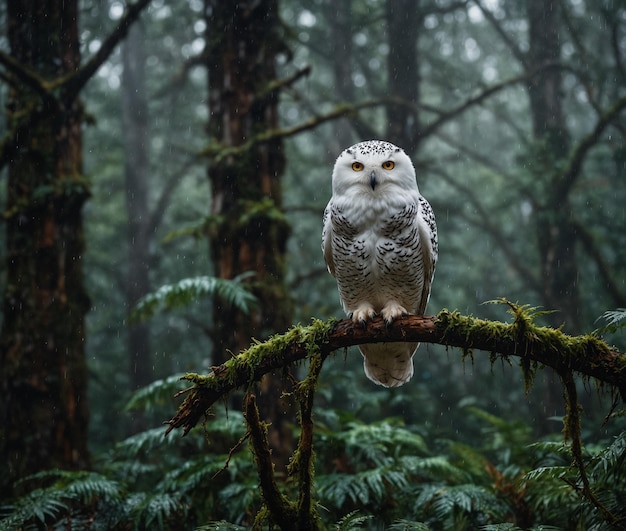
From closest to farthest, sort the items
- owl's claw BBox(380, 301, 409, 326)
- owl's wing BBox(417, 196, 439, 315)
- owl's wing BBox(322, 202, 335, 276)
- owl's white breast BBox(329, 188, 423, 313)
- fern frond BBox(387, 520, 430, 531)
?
fern frond BBox(387, 520, 430, 531) < owl's claw BBox(380, 301, 409, 326) < owl's white breast BBox(329, 188, 423, 313) < owl's wing BBox(417, 196, 439, 315) < owl's wing BBox(322, 202, 335, 276)

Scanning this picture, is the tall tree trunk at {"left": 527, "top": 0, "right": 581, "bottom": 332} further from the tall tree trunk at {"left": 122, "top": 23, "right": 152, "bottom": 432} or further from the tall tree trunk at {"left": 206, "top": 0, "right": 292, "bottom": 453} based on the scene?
the tall tree trunk at {"left": 122, "top": 23, "right": 152, "bottom": 432}

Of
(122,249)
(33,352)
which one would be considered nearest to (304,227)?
(122,249)

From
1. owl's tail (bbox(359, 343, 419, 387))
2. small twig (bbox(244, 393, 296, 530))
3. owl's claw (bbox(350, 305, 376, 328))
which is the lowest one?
small twig (bbox(244, 393, 296, 530))

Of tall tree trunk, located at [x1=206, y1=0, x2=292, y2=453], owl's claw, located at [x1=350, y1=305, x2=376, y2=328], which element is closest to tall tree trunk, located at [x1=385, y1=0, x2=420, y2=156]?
tall tree trunk, located at [x1=206, y1=0, x2=292, y2=453]

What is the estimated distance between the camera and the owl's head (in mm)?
3510

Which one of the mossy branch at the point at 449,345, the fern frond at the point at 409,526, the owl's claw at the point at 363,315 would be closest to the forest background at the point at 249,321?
the mossy branch at the point at 449,345

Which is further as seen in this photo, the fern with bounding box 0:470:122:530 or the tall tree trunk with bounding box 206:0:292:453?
the tall tree trunk with bounding box 206:0:292:453

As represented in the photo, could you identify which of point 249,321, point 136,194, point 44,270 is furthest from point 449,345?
point 136,194

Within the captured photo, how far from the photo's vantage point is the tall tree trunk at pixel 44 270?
5078mm

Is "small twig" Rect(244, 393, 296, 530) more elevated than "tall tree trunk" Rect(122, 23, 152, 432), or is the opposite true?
"tall tree trunk" Rect(122, 23, 152, 432)

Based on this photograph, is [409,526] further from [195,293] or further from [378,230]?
[195,293]

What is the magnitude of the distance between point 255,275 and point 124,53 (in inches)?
490

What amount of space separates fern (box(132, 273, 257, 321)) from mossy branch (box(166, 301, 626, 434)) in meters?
1.72

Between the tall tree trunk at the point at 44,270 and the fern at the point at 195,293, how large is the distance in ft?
2.67
